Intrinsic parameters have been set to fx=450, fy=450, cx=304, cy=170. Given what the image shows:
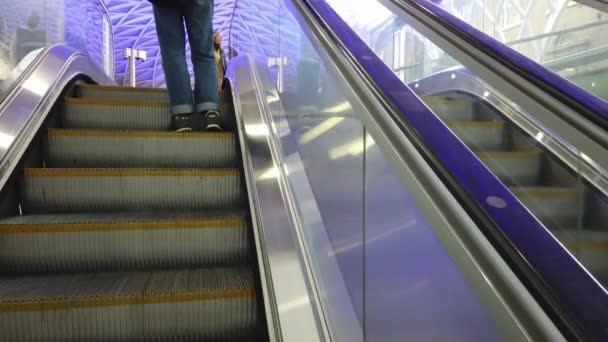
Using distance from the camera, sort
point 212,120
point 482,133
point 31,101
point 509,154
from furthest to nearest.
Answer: point 212,120 < point 31,101 < point 482,133 < point 509,154

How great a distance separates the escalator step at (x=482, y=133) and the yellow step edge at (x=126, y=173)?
114 centimetres

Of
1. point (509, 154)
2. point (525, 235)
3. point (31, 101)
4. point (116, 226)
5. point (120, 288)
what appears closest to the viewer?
point (525, 235)

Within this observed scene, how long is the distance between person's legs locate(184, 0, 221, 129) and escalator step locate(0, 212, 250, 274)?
1.05 m

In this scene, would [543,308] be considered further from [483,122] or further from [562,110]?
[483,122]

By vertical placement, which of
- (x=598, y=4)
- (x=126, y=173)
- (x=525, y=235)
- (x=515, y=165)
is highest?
(x=598, y=4)

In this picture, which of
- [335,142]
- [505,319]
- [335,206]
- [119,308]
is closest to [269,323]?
[335,206]

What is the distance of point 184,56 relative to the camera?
2.84 m

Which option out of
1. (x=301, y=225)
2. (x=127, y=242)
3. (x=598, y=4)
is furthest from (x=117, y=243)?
(x=598, y=4)

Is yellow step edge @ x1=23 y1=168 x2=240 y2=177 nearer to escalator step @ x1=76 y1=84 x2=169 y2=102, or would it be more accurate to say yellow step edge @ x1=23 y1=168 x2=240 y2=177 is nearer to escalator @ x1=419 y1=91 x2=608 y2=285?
escalator @ x1=419 y1=91 x2=608 y2=285

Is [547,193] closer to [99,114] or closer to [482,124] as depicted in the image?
[482,124]

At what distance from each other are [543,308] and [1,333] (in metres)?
1.60

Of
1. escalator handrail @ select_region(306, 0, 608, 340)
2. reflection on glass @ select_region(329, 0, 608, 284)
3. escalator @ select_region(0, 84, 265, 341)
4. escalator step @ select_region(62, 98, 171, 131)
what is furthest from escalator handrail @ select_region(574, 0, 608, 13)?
escalator step @ select_region(62, 98, 171, 131)

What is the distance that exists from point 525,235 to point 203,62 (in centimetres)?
255

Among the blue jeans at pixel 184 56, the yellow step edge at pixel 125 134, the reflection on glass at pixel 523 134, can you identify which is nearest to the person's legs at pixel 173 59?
the blue jeans at pixel 184 56
